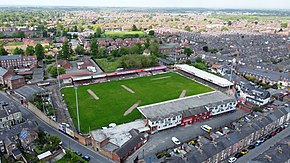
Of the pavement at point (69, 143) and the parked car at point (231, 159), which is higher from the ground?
Result: the parked car at point (231, 159)

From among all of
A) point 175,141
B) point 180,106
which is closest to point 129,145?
point 175,141

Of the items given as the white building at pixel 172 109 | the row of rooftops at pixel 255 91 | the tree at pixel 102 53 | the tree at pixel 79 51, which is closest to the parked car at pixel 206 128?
the white building at pixel 172 109

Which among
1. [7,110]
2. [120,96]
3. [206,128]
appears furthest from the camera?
[120,96]

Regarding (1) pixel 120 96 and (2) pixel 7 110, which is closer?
(2) pixel 7 110

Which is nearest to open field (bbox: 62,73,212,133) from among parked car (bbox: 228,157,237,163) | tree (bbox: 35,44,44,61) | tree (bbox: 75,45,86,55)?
parked car (bbox: 228,157,237,163)

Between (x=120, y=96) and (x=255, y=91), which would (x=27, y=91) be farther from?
(x=255, y=91)

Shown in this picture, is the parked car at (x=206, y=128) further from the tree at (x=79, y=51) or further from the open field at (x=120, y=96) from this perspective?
the tree at (x=79, y=51)

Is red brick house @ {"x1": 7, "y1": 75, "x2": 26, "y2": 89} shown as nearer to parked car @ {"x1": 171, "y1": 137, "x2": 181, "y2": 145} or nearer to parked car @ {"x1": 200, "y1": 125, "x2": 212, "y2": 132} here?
parked car @ {"x1": 171, "y1": 137, "x2": 181, "y2": 145}
